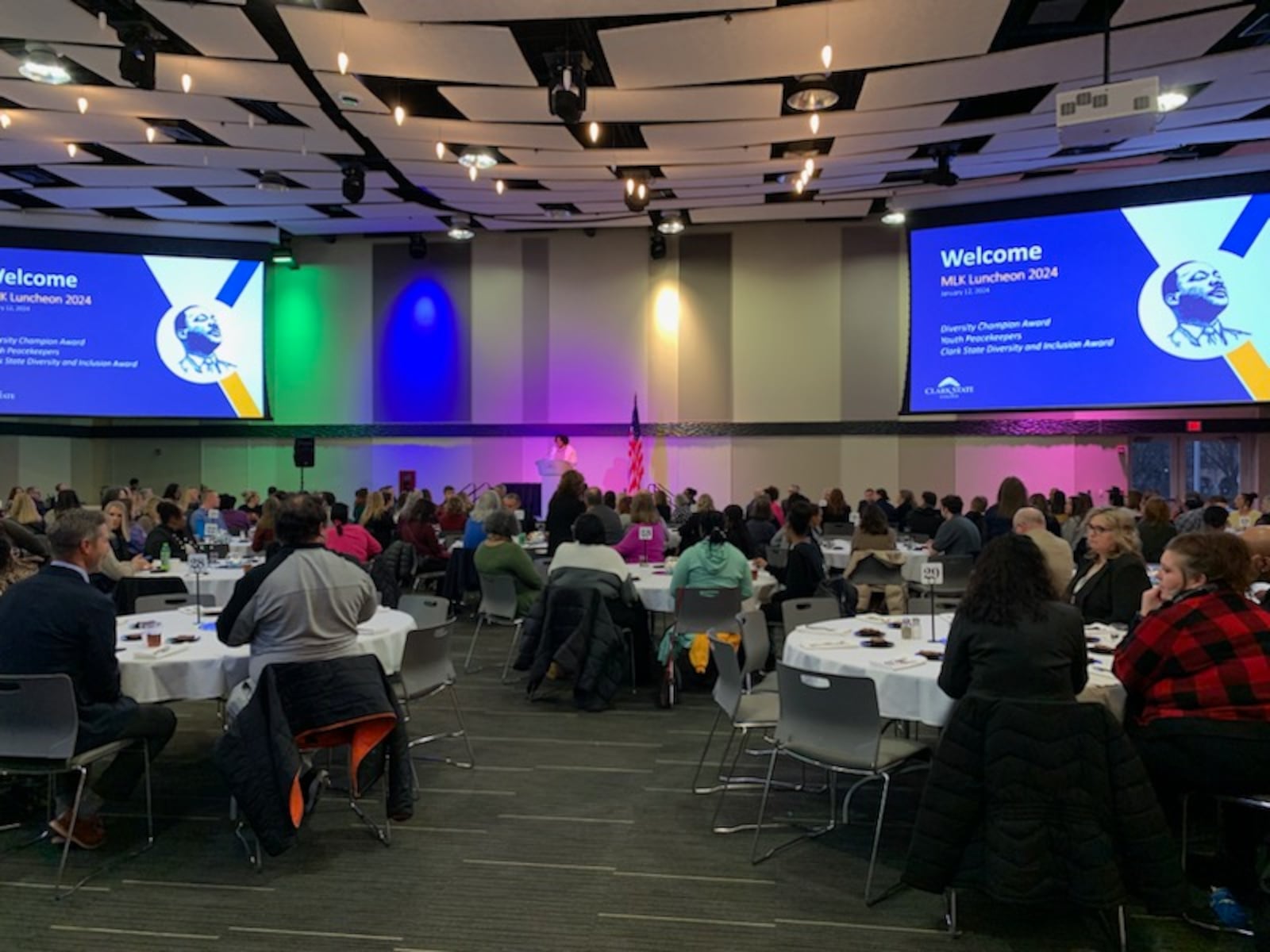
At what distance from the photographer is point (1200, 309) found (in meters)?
11.0

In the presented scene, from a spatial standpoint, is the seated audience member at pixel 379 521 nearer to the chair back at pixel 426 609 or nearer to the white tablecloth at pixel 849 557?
the white tablecloth at pixel 849 557

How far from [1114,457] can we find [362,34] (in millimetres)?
11553

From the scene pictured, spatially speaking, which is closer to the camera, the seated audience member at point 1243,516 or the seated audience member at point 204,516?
the seated audience member at point 1243,516

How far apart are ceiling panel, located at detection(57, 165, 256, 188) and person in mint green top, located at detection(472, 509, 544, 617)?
701 centimetres

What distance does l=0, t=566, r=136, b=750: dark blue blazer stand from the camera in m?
3.65

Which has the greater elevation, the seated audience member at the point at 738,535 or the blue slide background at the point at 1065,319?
the blue slide background at the point at 1065,319

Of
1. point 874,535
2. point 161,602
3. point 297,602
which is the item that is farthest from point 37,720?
point 874,535

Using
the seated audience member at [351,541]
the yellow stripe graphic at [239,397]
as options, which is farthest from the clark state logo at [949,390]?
the yellow stripe graphic at [239,397]

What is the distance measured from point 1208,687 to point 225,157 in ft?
35.9

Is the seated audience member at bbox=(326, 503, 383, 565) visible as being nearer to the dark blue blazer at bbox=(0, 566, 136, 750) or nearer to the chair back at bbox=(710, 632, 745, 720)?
the dark blue blazer at bbox=(0, 566, 136, 750)

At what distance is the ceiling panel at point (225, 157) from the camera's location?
10.4 meters

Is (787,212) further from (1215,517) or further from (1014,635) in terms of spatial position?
(1014,635)

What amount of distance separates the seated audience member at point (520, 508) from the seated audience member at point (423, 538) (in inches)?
33.4

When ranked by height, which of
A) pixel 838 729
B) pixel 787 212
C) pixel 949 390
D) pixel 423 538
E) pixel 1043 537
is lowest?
pixel 838 729
